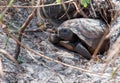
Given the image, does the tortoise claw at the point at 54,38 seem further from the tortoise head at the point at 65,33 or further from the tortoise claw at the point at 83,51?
the tortoise claw at the point at 83,51

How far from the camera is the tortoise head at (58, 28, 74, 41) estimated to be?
353 cm

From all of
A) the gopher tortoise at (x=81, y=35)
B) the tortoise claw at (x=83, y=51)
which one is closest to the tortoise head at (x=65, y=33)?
the gopher tortoise at (x=81, y=35)

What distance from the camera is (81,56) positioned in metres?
3.32

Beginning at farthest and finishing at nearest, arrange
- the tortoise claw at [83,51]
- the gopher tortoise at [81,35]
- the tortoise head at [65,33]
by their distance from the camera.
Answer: the tortoise head at [65,33], the gopher tortoise at [81,35], the tortoise claw at [83,51]

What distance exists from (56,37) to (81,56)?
1.20 ft

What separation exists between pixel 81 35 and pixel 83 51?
23 centimetres

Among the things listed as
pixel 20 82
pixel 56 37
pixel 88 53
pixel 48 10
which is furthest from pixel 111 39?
pixel 20 82

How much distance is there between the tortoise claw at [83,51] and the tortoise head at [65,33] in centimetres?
18

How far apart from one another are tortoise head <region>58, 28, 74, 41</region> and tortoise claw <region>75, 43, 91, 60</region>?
7.0 inches

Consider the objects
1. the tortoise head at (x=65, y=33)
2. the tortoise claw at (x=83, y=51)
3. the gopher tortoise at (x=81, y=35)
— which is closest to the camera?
the tortoise claw at (x=83, y=51)

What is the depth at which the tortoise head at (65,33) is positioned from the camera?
3529 mm

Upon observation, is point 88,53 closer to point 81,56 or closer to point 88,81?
point 81,56

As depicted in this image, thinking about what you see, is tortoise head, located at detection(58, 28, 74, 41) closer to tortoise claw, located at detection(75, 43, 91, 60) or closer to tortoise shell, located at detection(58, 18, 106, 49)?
tortoise shell, located at detection(58, 18, 106, 49)

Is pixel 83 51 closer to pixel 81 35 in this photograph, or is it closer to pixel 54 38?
pixel 81 35
